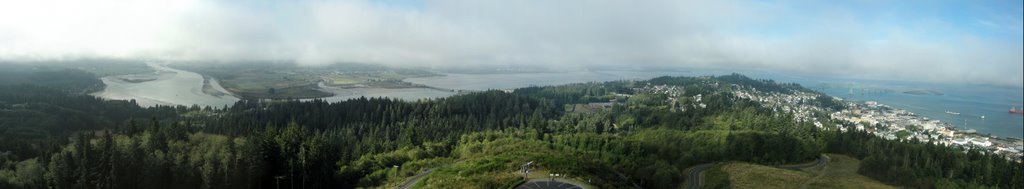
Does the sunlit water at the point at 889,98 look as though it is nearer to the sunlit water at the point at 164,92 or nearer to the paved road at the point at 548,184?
the sunlit water at the point at 164,92

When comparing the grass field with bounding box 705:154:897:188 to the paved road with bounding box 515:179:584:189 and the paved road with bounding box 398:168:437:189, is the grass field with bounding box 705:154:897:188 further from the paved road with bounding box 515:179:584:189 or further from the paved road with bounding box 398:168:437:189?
the paved road with bounding box 398:168:437:189

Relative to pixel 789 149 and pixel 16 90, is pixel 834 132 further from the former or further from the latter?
pixel 16 90

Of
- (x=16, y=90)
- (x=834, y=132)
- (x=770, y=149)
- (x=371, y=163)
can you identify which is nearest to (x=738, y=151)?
(x=770, y=149)

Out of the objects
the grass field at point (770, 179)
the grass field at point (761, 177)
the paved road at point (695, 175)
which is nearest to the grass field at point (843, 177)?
the grass field at point (770, 179)

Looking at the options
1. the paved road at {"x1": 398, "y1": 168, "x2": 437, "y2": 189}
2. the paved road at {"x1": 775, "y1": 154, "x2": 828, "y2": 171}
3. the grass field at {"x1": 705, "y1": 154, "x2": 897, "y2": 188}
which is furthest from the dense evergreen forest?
the grass field at {"x1": 705, "y1": 154, "x2": 897, "y2": 188}

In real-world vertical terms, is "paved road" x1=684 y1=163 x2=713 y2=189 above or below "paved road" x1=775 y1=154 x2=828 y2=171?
above

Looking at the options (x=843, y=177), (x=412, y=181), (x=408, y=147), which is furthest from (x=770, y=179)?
(x=408, y=147)

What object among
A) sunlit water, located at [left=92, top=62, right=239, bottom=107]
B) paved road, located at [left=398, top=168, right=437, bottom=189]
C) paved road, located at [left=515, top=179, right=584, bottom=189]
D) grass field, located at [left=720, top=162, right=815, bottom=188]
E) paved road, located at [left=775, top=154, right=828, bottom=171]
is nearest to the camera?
paved road, located at [left=515, top=179, right=584, bottom=189]

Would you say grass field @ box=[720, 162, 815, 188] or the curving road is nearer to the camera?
grass field @ box=[720, 162, 815, 188]

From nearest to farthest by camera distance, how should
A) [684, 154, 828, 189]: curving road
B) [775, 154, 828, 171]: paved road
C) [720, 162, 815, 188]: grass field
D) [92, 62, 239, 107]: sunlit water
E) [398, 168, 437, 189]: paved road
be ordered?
[398, 168, 437, 189]: paved road < [720, 162, 815, 188]: grass field < [684, 154, 828, 189]: curving road < [775, 154, 828, 171]: paved road < [92, 62, 239, 107]: sunlit water
